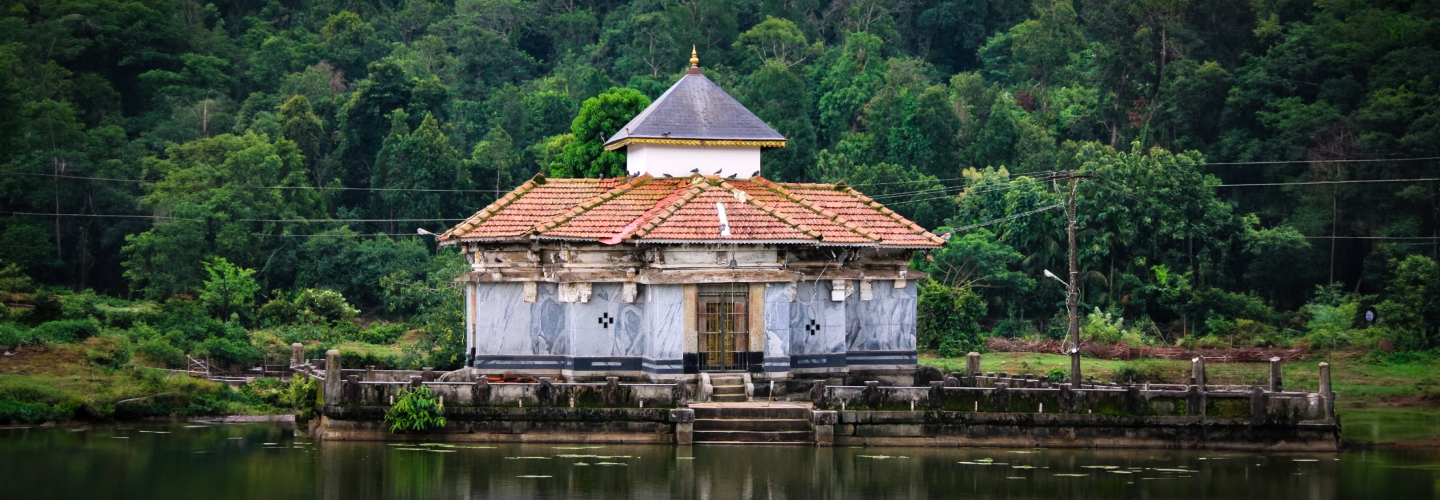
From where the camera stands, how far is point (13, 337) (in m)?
47.2

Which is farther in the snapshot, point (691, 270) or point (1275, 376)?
point (691, 270)

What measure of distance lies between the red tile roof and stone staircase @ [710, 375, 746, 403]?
2613 millimetres

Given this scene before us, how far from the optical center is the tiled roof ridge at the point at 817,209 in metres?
39.3

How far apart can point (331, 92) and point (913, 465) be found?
1983 inches

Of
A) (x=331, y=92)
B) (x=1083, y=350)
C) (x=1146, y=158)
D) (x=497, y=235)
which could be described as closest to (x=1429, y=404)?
(x=1083, y=350)

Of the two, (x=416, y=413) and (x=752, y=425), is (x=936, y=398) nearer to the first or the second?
(x=752, y=425)

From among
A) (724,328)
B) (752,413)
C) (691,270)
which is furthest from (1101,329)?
(752,413)

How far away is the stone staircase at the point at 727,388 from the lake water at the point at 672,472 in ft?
7.36

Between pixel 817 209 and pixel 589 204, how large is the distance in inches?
178

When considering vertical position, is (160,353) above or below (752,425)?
above

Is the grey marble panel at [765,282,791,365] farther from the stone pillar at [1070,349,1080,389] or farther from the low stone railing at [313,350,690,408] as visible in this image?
the stone pillar at [1070,349,1080,389]

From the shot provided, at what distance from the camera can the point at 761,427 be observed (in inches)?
1414

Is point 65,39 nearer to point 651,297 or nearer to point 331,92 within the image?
point 331,92

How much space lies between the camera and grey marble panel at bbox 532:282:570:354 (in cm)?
3941
